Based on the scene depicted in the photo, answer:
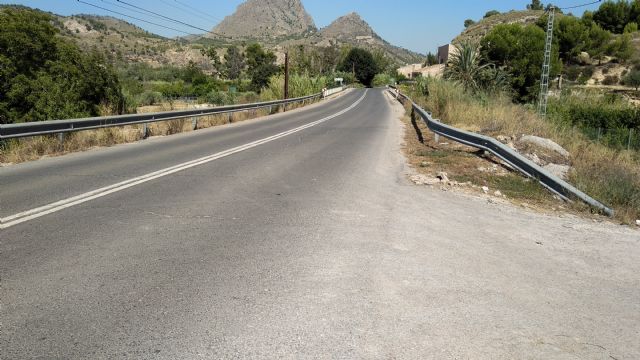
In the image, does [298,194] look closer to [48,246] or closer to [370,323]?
[48,246]

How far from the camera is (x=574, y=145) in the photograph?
41.3 feet

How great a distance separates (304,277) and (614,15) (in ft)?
346

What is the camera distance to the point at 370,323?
3260mm

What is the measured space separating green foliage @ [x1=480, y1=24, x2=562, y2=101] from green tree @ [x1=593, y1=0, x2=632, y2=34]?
1672 inches

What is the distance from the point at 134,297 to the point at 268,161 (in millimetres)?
6950

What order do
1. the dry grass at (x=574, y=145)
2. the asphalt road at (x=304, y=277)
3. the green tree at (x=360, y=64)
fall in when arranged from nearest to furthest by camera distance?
the asphalt road at (x=304, y=277) < the dry grass at (x=574, y=145) < the green tree at (x=360, y=64)

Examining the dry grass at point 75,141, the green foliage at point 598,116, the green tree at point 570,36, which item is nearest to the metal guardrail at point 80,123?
the dry grass at point 75,141

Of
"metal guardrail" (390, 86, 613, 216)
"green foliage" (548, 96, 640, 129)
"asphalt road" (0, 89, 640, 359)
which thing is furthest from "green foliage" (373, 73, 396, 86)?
"asphalt road" (0, 89, 640, 359)

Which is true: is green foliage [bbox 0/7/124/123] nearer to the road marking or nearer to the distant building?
the road marking

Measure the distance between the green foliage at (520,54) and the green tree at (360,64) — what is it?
215 ft

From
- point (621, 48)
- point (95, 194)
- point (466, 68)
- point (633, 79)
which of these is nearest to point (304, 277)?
point (95, 194)

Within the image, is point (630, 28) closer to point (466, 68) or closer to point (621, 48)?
point (621, 48)

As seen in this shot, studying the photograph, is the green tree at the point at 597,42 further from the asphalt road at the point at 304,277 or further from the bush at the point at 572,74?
the asphalt road at the point at 304,277

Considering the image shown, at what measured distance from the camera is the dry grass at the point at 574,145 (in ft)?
23.6
